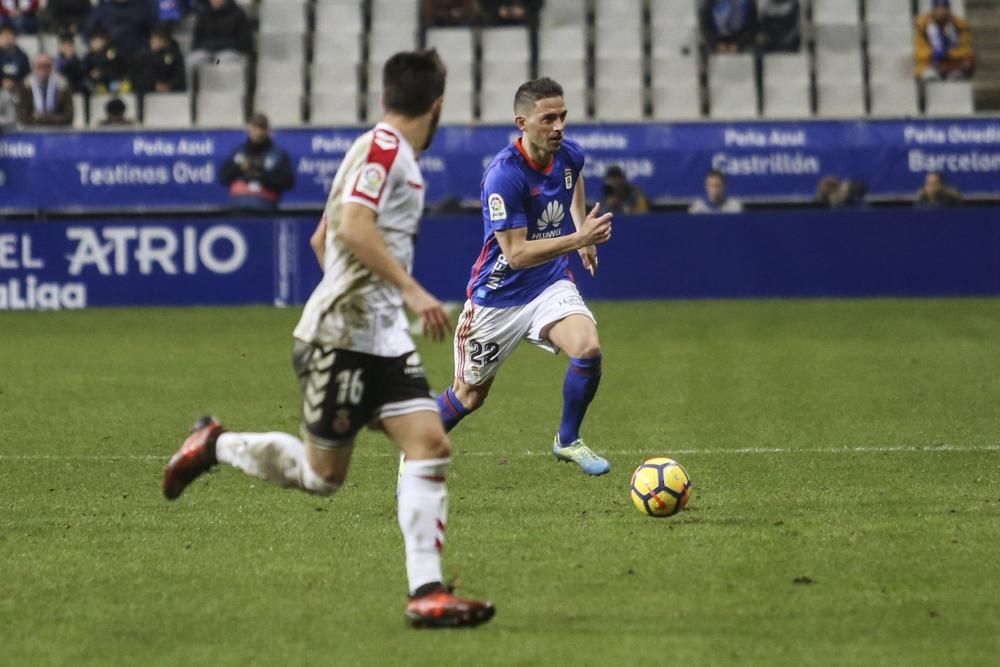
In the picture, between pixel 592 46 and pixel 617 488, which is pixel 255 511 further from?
pixel 592 46

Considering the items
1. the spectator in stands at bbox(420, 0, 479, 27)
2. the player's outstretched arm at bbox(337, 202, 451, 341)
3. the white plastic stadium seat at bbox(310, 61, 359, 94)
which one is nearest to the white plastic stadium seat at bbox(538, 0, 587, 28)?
the spectator in stands at bbox(420, 0, 479, 27)

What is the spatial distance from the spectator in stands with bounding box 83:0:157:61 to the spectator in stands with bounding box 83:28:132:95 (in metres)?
0.09

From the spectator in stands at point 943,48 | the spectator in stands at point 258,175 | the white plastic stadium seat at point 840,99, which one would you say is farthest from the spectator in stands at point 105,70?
the spectator in stands at point 943,48

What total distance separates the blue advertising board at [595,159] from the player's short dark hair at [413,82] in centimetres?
1703

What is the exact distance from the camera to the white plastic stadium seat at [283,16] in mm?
26094

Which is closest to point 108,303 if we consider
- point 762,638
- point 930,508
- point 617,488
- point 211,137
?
point 211,137

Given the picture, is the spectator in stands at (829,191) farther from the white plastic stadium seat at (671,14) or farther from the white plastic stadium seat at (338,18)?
the white plastic stadium seat at (338,18)

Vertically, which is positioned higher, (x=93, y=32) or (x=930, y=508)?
(x=93, y=32)

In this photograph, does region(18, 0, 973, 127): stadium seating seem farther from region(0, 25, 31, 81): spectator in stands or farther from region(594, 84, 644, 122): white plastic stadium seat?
region(0, 25, 31, 81): spectator in stands

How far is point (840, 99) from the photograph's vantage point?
25.1 m

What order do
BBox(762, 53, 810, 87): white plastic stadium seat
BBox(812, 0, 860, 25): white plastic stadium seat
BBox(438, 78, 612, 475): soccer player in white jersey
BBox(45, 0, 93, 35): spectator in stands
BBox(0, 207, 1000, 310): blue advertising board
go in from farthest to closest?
BBox(812, 0, 860, 25): white plastic stadium seat < BBox(762, 53, 810, 87): white plastic stadium seat < BBox(45, 0, 93, 35): spectator in stands < BBox(0, 207, 1000, 310): blue advertising board < BBox(438, 78, 612, 475): soccer player in white jersey

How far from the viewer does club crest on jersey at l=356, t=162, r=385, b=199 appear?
5.67 metres

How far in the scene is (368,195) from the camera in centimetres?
567

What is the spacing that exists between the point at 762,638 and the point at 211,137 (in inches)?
739
